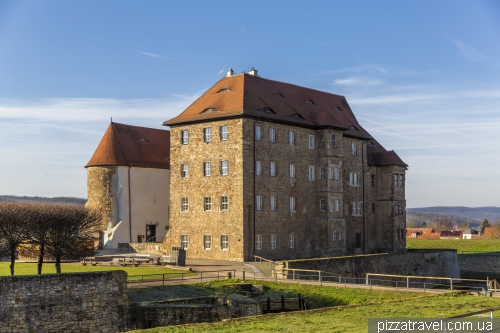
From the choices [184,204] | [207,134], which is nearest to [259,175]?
[207,134]

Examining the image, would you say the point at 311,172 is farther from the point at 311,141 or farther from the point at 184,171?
the point at 184,171

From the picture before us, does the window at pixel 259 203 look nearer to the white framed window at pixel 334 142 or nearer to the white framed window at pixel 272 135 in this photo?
the white framed window at pixel 272 135

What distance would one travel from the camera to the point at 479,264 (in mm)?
75812

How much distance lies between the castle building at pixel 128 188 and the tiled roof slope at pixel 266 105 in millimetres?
8397

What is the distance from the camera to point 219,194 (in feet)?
179

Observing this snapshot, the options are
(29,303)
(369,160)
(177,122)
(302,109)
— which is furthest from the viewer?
(369,160)

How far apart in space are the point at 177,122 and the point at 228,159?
594cm

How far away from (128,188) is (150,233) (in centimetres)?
462

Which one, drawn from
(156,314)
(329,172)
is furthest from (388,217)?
(156,314)

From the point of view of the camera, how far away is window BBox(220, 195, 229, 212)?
177 ft

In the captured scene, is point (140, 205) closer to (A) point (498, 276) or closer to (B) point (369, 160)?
(B) point (369, 160)

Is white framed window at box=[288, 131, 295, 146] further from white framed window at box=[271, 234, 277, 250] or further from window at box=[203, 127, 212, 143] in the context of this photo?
white framed window at box=[271, 234, 277, 250]

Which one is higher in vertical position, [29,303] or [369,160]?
[369,160]

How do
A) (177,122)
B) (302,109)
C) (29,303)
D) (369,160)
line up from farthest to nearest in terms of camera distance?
1. (369,160)
2. (302,109)
3. (177,122)
4. (29,303)
